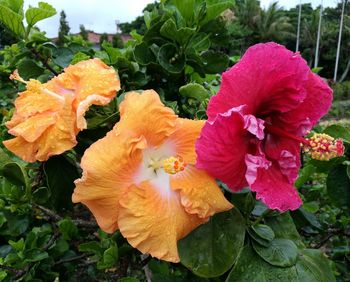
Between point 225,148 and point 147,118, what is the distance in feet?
0.46

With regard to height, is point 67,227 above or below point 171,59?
below

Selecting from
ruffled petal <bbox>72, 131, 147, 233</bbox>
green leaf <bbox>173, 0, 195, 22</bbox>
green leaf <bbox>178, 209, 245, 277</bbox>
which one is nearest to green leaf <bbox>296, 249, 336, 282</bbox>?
green leaf <bbox>178, 209, 245, 277</bbox>

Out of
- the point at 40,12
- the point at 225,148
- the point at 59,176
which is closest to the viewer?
the point at 225,148

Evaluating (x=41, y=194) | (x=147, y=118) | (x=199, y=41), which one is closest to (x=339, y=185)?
(x=199, y=41)

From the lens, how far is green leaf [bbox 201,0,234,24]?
0.99 m

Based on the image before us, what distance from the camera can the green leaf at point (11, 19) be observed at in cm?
93

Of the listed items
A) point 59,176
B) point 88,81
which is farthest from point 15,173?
point 88,81

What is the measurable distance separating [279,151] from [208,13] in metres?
0.43

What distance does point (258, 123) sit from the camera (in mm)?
678

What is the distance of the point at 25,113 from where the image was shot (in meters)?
0.79

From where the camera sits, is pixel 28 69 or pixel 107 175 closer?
pixel 107 175

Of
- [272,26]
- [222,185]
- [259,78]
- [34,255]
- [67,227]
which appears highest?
[259,78]

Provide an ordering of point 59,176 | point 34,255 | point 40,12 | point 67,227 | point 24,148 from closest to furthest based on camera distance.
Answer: point 24,148
point 59,176
point 40,12
point 67,227
point 34,255

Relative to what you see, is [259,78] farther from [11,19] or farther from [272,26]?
[272,26]
